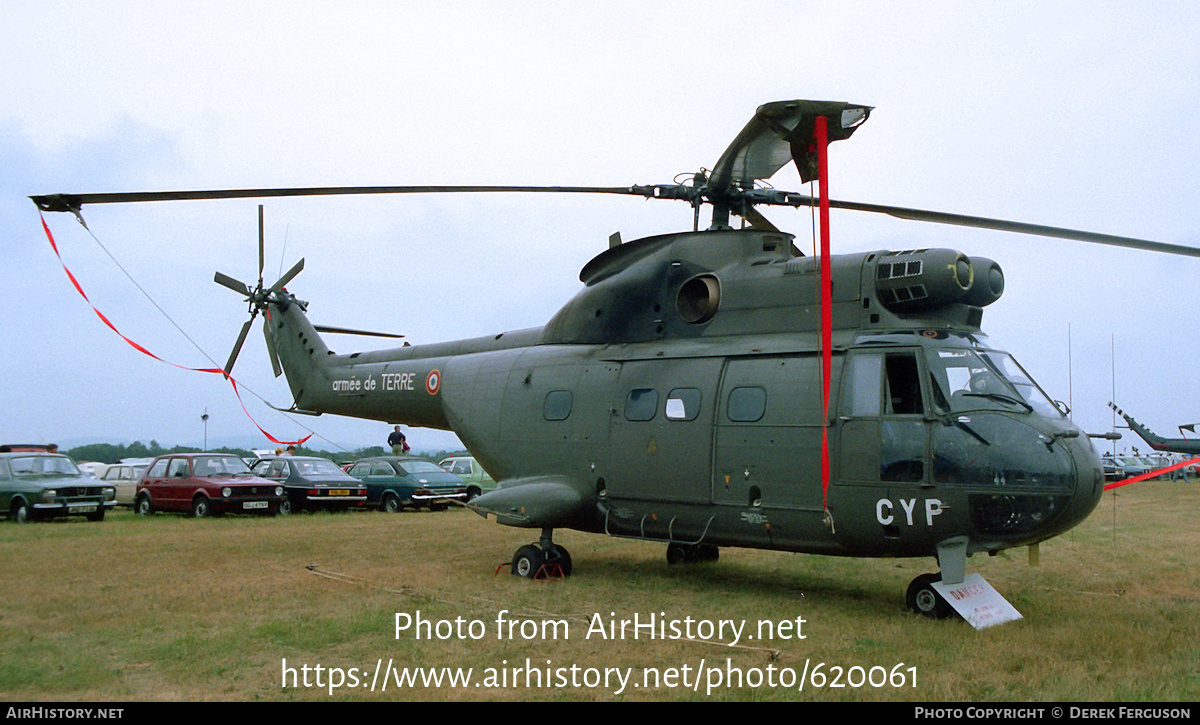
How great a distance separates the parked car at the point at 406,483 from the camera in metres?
20.3

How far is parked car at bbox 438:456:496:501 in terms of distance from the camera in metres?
22.1

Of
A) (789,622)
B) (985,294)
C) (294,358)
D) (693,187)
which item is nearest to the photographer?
(789,622)

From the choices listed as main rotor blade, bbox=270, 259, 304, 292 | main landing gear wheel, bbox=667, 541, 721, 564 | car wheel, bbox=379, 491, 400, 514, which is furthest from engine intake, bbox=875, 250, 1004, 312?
car wheel, bbox=379, 491, 400, 514

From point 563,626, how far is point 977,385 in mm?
4088

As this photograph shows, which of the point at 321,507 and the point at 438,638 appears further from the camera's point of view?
the point at 321,507

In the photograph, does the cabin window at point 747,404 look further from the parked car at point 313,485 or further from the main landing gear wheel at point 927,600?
the parked car at point 313,485

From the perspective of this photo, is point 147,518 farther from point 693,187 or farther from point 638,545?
point 693,187

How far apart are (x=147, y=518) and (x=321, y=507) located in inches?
135

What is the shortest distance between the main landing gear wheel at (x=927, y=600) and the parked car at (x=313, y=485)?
14.2 m

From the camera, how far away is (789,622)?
779 centimetres

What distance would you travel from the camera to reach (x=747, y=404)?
874cm

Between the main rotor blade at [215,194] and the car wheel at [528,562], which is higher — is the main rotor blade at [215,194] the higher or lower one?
the higher one

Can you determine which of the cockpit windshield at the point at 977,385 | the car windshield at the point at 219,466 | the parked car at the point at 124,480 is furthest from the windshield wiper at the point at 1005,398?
the parked car at the point at 124,480
